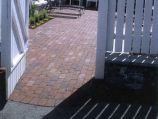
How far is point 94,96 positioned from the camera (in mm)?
6984

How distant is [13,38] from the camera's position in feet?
23.4

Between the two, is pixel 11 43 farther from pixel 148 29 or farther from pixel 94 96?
pixel 148 29

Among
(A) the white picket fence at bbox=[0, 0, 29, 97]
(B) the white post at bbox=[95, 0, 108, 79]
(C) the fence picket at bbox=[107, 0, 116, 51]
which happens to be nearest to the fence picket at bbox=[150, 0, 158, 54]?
(C) the fence picket at bbox=[107, 0, 116, 51]

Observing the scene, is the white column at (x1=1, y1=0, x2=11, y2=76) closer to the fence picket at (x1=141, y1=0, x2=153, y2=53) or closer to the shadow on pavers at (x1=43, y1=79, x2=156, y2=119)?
the shadow on pavers at (x1=43, y1=79, x2=156, y2=119)

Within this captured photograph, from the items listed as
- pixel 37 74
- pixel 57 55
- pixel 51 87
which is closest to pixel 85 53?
pixel 57 55

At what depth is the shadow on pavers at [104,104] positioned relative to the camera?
6.23 m

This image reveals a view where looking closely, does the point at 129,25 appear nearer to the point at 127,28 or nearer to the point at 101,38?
the point at 127,28

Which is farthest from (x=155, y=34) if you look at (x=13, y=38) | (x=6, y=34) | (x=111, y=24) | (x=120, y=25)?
(x=6, y=34)

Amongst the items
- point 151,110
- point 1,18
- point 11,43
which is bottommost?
point 151,110

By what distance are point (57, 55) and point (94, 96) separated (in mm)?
3006

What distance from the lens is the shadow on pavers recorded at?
20.4 feet

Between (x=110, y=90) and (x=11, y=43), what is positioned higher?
(x=11, y=43)

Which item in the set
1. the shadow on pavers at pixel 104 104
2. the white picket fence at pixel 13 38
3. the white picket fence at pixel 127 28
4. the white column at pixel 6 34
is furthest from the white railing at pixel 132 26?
the white column at pixel 6 34

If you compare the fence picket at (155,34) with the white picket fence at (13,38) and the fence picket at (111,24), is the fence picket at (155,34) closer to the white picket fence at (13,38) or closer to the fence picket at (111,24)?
the fence picket at (111,24)
